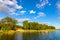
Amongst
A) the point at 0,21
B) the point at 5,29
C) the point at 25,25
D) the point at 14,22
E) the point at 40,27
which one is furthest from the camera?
the point at 40,27

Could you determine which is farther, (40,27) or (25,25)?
(40,27)

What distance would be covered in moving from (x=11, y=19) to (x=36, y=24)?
135ft

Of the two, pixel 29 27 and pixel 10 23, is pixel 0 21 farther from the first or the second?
pixel 29 27

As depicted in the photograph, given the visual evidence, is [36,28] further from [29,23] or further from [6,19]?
[6,19]

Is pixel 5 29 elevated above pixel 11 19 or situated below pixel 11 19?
below

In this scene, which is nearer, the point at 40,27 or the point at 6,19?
the point at 6,19

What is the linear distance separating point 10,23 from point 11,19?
161 inches

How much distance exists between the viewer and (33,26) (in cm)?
14050

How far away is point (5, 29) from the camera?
8306 centimetres

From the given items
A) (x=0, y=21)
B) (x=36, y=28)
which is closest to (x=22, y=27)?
(x=36, y=28)

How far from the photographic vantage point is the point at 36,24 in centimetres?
14588

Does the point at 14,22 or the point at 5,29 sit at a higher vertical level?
the point at 14,22

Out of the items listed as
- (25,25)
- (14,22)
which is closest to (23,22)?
(25,25)

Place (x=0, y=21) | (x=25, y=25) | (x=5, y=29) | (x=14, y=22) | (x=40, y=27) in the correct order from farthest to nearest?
(x=40, y=27)
(x=25, y=25)
(x=14, y=22)
(x=0, y=21)
(x=5, y=29)
